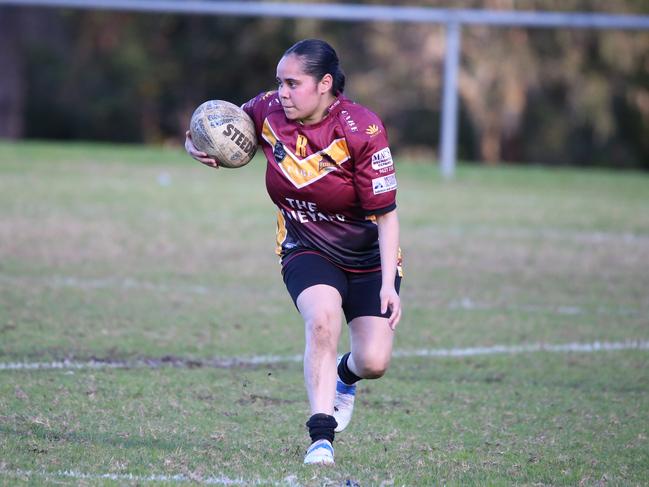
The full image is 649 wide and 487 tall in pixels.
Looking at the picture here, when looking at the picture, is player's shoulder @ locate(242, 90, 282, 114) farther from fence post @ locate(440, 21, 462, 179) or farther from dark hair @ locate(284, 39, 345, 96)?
fence post @ locate(440, 21, 462, 179)

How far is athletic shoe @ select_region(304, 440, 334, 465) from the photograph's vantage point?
4.75 meters

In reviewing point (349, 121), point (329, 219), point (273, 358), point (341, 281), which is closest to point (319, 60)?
point (349, 121)

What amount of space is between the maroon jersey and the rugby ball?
0.25 ft

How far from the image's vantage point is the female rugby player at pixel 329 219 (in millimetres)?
4898

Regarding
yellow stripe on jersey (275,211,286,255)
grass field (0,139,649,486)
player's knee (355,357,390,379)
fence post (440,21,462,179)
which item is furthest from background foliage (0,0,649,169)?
player's knee (355,357,390,379)

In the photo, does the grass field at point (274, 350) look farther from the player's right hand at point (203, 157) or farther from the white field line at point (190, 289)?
the player's right hand at point (203, 157)

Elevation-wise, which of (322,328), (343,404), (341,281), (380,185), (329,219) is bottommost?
(343,404)

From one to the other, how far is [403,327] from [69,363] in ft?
9.08

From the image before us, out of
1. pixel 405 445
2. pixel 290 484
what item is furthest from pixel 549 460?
pixel 290 484

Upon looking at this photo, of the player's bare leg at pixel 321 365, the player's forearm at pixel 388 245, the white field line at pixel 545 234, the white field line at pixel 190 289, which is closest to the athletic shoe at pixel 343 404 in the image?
the player's bare leg at pixel 321 365

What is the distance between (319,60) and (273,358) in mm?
2722

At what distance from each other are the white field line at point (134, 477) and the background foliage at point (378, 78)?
25.6 m

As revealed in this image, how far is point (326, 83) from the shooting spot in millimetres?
5066

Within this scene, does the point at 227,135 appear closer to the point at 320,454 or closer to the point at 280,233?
the point at 280,233
